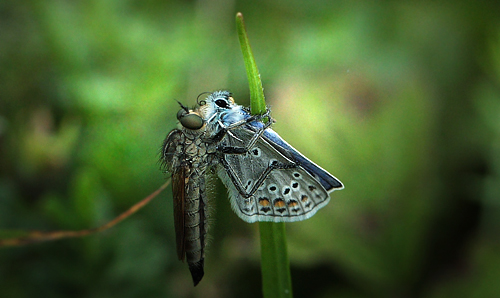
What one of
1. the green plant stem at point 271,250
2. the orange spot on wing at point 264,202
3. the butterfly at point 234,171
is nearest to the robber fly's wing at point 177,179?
the butterfly at point 234,171

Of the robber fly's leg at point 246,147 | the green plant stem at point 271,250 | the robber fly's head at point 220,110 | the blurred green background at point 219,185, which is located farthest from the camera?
the blurred green background at point 219,185

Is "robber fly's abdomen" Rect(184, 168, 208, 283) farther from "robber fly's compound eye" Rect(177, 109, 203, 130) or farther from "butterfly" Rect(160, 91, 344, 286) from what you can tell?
"robber fly's compound eye" Rect(177, 109, 203, 130)

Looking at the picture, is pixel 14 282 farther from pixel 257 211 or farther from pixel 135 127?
pixel 257 211

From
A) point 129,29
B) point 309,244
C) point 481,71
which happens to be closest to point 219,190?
point 309,244

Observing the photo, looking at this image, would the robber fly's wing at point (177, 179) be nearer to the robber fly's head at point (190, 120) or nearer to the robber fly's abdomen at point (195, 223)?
the robber fly's abdomen at point (195, 223)

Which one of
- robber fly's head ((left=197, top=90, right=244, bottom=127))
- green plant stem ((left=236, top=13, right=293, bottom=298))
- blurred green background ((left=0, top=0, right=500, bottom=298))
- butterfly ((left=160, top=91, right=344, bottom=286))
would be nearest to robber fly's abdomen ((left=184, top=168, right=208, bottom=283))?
butterfly ((left=160, top=91, right=344, bottom=286))

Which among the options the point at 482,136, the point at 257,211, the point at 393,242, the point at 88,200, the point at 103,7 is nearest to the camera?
the point at 257,211

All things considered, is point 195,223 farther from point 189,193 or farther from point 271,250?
point 271,250
